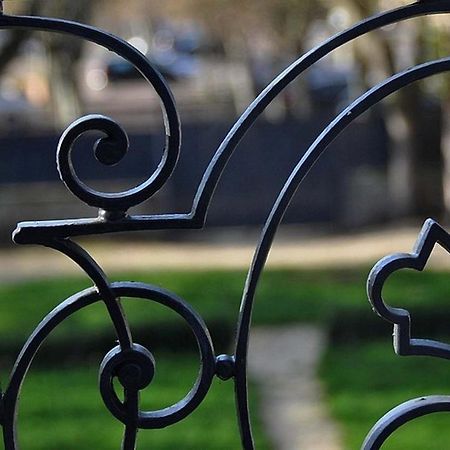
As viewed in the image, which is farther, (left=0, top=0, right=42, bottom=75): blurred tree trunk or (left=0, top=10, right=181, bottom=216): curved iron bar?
(left=0, top=0, right=42, bottom=75): blurred tree trunk

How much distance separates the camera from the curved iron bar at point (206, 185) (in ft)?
4.06

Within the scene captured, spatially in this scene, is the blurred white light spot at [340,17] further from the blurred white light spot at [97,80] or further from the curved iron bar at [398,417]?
the blurred white light spot at [97,80]

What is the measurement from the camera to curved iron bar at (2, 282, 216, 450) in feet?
4.16

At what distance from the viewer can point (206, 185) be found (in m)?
1.26

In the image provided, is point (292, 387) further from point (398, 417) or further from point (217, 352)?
point (398, 417)

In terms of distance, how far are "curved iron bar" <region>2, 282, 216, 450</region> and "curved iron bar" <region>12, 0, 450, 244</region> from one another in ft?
0.28

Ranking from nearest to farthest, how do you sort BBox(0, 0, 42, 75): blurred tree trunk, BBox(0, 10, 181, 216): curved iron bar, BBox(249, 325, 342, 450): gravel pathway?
BBox(0, 10, 181, 216): curved iron bar, BBox(249, 325, 342, 450): gravel pathway, BBox(0, 0, 42, 75): blurred tree trunk

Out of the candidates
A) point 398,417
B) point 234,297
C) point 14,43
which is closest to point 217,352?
point 234,297

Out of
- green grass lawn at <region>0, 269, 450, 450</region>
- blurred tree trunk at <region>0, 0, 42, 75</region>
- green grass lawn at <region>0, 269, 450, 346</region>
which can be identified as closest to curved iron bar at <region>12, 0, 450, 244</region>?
green grass lawn at <region>0, 269, 450, 450</region>

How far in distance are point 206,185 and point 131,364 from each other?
10.3 inches

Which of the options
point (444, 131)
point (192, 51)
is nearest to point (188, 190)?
point (444, 131)

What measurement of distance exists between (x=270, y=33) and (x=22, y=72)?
584 inches

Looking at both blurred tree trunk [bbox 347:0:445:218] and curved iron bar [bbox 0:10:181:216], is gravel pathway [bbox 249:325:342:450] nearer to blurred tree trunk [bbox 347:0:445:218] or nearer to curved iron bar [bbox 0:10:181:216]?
curved iron bar [bbox 0:10:181:216]

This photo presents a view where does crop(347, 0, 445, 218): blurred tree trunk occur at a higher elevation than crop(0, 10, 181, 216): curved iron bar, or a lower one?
higher
